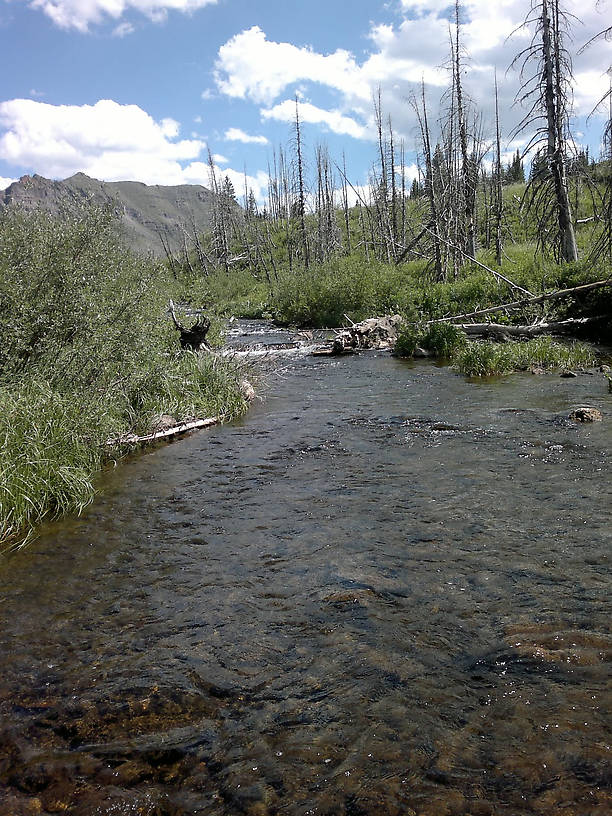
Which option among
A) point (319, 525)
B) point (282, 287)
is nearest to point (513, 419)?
point (319, 525)

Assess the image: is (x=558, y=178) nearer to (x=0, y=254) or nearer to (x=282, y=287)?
(x=282, y=287)

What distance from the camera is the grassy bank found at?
707 centimetres

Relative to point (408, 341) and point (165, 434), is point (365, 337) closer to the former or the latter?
point (408, 341)

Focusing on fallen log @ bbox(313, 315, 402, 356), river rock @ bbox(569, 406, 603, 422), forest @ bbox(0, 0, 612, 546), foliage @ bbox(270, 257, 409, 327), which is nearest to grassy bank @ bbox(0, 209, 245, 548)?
forest @ bbox(0, 0, 612, 546)

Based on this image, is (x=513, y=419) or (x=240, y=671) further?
(x=513, y=419)

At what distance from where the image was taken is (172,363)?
1203cm

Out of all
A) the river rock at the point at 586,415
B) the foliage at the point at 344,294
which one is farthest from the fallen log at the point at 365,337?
the river rock at the point at 586,415

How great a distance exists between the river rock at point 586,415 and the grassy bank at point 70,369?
21.6ft

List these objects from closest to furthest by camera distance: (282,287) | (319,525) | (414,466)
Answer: (319,525)
(414,466)
(282,287)

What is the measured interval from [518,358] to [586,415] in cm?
565

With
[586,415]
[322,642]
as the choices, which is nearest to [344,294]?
[586,415]

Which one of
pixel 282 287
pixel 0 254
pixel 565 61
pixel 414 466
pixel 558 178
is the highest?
pixel 565 61

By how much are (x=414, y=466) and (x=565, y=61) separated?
22945 millimetres

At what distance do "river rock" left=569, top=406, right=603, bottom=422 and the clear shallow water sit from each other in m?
1.03
